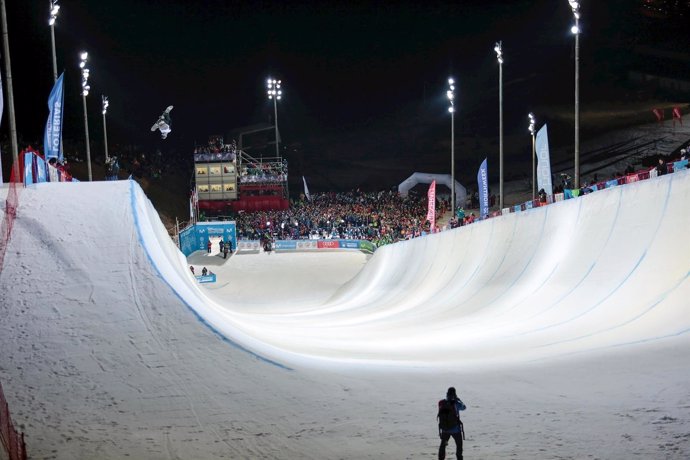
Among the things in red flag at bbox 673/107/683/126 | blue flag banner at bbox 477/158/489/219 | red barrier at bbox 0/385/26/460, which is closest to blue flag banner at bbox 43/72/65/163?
red barrier at bbox 0/385/26/460

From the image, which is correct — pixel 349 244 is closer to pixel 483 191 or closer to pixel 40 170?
pixel 483 191

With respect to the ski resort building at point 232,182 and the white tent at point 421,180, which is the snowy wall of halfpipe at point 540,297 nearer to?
the white tent at point 421,180

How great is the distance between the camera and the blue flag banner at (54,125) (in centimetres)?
1774

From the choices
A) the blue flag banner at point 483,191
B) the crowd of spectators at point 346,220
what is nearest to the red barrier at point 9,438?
the blue flag banner at point 483,191

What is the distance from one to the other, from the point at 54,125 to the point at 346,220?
30228 millimetres

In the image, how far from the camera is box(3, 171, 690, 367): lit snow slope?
10109mm

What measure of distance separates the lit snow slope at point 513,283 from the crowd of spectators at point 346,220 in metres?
24.0

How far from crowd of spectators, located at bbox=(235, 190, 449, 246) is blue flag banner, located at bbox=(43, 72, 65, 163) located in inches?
971

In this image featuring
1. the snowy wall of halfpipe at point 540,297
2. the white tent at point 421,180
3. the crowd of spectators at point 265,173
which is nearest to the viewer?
the snowy wall of halfpipe at point 540,297

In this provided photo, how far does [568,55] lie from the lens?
60.6 meters

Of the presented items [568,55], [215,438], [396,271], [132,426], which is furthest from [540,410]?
[568,55]

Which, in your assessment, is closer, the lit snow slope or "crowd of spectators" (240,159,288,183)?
the lit snow slope

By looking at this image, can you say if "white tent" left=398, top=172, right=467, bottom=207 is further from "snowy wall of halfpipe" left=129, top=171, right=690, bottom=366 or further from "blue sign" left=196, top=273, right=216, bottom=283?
"snowy wall of halfpipe" left=129, top=171, right=690, bottom=366

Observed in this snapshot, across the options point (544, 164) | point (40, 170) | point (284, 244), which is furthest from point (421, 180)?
point (40, 170)
